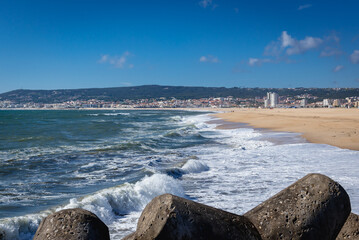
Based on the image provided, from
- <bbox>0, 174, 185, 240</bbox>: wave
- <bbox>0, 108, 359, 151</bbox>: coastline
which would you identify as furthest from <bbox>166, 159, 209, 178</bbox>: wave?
<bbox>0, 108, 359, 151</bbox>: coastline

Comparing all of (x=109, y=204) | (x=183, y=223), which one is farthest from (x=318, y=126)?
(x=183, y=223)

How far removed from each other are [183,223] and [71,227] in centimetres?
93

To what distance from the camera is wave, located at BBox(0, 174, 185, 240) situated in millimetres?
7035

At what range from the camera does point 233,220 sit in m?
3.10

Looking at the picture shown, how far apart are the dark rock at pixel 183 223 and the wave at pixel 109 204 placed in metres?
5.20

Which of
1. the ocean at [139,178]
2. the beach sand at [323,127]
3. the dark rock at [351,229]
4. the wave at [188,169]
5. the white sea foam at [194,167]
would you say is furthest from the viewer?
the beach sand at [323,127]

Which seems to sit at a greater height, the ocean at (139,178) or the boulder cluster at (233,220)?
the boulder cluster at (233,220)

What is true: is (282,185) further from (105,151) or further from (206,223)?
(105,151)

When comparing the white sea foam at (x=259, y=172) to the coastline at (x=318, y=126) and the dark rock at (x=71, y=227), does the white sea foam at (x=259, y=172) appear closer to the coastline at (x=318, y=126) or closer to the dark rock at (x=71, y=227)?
the coastline at (x=318, y=126)

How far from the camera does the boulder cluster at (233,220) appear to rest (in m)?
2.79

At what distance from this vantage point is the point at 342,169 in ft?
39.6

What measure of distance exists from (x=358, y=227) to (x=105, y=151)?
690 inches

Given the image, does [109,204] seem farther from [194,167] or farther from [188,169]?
[194,167]

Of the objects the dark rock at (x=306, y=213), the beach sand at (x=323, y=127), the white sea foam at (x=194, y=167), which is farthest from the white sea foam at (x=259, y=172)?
the dark rock at (x=306, y=213)
